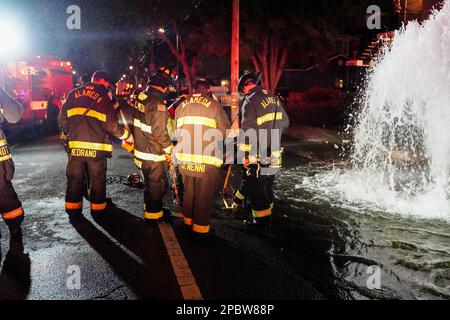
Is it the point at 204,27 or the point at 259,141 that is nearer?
the point at 259,141

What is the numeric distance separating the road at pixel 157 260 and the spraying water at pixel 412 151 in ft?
6.49

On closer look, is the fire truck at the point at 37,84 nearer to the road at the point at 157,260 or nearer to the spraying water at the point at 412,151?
the road at the point at 157,260

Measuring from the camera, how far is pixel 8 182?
516 cm

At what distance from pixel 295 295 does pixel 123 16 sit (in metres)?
35.8

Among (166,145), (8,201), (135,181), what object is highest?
(166,145)

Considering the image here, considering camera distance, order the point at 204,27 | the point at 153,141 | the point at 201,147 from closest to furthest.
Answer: the point at 201,147 < the point at 153,141 < the point at 204,27

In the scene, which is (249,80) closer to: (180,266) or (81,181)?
(180,266)

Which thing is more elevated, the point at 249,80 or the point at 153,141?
the point at 249,80

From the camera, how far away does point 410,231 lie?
5684 millimetres

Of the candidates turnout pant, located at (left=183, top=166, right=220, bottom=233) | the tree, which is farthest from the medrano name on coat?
the tree

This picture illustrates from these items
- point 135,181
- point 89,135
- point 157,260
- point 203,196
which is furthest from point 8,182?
point 135,181

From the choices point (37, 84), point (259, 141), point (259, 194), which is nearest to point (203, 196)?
point (259, 194)

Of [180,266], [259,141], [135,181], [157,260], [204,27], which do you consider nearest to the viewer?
[180,266]

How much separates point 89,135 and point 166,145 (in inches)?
45.2
